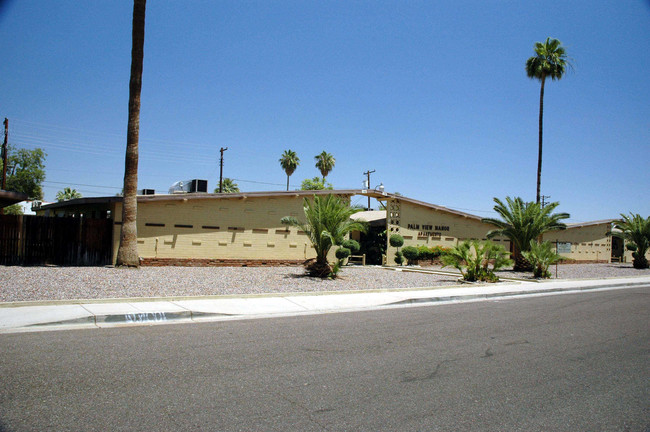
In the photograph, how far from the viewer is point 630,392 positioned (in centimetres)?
608

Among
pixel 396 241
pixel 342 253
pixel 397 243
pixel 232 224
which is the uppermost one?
pixel 232 224

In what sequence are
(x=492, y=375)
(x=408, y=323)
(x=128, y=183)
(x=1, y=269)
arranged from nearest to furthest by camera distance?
(x=492, y=375), (x=408, y=323), (x=1, y=269), (x=128, y=183)

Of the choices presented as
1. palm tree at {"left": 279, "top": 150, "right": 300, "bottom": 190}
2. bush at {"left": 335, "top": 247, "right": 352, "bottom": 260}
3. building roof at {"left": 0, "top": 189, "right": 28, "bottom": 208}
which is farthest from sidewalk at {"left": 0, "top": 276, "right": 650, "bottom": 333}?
palm tree at {"left": 279, "top": 150, "right": 300, "bottom": 190}

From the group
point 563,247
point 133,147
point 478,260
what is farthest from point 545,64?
point 133,147

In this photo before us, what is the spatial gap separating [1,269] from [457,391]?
15996 mm

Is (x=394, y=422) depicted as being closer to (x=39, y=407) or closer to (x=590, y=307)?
(x=39, y=407)

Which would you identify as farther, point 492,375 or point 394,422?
point 492,375

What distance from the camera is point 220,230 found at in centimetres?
2295

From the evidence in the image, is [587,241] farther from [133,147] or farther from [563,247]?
[133,147]

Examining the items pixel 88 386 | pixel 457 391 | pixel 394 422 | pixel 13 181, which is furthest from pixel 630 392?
pixel 13 181

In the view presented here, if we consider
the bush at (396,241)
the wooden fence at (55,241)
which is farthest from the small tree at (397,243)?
the wooden fence at (55,241)

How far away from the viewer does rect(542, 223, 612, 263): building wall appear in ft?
121

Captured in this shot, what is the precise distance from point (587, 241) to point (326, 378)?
1506 inches

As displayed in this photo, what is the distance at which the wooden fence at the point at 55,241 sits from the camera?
735 inches
